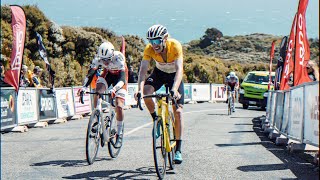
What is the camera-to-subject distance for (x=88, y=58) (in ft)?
112

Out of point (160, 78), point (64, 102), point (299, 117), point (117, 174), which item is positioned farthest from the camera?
point (64, 102)

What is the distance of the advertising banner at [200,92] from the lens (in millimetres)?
34438

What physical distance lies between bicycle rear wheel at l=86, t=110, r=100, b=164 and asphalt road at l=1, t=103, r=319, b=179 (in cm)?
15

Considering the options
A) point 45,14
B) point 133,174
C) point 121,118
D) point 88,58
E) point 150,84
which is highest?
point 45,14

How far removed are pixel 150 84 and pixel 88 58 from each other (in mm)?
27190

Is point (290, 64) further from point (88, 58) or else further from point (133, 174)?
point (88, 58)

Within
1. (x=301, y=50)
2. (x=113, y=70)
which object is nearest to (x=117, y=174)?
(x=113, y=70)

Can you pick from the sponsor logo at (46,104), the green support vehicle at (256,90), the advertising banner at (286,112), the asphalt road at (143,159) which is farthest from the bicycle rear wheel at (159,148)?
the green support vehicle at (256,90)

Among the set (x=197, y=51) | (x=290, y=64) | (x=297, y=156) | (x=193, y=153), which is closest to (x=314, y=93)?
(x=297, y=156)

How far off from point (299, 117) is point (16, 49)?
21.6 feet

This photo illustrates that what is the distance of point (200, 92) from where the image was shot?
3541cm

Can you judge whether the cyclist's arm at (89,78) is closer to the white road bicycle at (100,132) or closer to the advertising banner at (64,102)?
the white road bicycle at (100,132)

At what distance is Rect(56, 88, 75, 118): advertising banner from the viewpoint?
16.9 m

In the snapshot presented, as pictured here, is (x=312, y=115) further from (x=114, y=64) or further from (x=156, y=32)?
(x=114, y=64)
